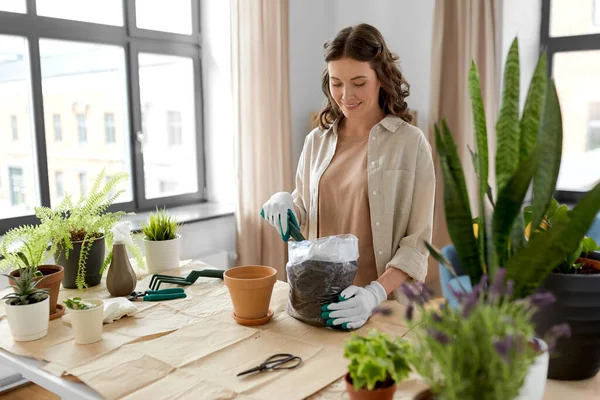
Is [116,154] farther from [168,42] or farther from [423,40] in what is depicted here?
[423,40]

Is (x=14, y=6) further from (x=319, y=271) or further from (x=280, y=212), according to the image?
(x=319, y=271)

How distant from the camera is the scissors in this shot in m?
1.11

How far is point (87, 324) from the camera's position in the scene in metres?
1.27

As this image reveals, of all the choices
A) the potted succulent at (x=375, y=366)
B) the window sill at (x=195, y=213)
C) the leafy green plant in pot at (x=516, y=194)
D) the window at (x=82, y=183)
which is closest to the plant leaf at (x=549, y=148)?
the leafy green plant in pot at (x=516, y=194)

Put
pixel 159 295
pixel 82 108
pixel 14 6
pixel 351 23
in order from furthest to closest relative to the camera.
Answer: pixel 351 23 → pixel 82 108 → pixel 14 6 → pixel 159 295

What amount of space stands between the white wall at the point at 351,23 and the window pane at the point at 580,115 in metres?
0.94

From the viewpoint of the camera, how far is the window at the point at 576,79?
11.8 feet

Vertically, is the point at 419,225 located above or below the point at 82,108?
below

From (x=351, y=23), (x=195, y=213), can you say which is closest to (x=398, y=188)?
(x=195, y=213)

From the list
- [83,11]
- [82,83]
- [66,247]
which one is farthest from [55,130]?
[66,247]

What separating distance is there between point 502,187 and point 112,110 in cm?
290

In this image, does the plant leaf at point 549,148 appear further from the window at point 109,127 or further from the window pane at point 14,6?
the window at point 109,127

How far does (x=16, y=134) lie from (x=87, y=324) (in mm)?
2019

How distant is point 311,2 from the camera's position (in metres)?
3.86
